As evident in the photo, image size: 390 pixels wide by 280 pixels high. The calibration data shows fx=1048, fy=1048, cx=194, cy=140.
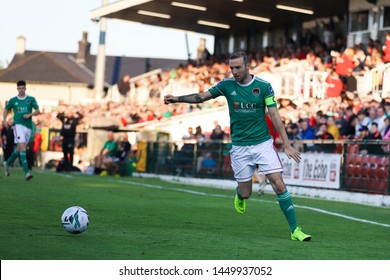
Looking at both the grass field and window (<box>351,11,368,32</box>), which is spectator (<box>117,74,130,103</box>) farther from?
the grass field

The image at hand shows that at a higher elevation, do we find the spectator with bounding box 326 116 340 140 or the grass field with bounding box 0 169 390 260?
the spectator with bounding box 326 116 340 140

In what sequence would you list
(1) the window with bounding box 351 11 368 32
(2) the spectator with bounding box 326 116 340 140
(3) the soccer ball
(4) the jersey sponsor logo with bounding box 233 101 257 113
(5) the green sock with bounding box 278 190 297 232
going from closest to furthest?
(3) the soccer ball
(5) the green sock with bounding box 278 190 297 232
(4) the jersey sponsor logo with bounding box 233 101 257 113
(2) the spectator with bounding box 326 116 340 140
(1) the window with bounding box 351 11 368 32

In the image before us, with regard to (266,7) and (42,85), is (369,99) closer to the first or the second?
(266,7)

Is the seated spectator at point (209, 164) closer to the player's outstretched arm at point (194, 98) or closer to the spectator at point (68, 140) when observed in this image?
the spectator at point (68, 140)

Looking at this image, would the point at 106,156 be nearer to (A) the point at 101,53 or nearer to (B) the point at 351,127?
(B) the point at 351,127

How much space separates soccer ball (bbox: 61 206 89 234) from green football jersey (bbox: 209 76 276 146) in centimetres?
247

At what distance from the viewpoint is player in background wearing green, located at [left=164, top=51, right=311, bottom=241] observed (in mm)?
12734

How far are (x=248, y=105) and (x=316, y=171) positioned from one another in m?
13.4

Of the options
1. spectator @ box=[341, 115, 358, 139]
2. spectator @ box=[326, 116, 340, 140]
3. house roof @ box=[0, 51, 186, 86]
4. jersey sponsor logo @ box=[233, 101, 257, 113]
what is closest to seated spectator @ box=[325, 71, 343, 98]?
spectator @ box=[326, 116, 340, 140]

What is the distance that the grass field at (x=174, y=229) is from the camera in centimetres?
1030

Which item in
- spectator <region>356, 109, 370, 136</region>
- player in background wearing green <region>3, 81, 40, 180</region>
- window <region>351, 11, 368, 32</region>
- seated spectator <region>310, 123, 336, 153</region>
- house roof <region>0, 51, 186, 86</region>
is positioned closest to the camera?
player in background wearing green <region>3, 81, 40, 180</region>

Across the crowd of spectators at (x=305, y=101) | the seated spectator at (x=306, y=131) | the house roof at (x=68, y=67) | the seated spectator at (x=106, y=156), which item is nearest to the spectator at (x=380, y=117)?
the crowd of spectators at (x=305, y=101)

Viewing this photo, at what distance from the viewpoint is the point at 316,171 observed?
26.1m
